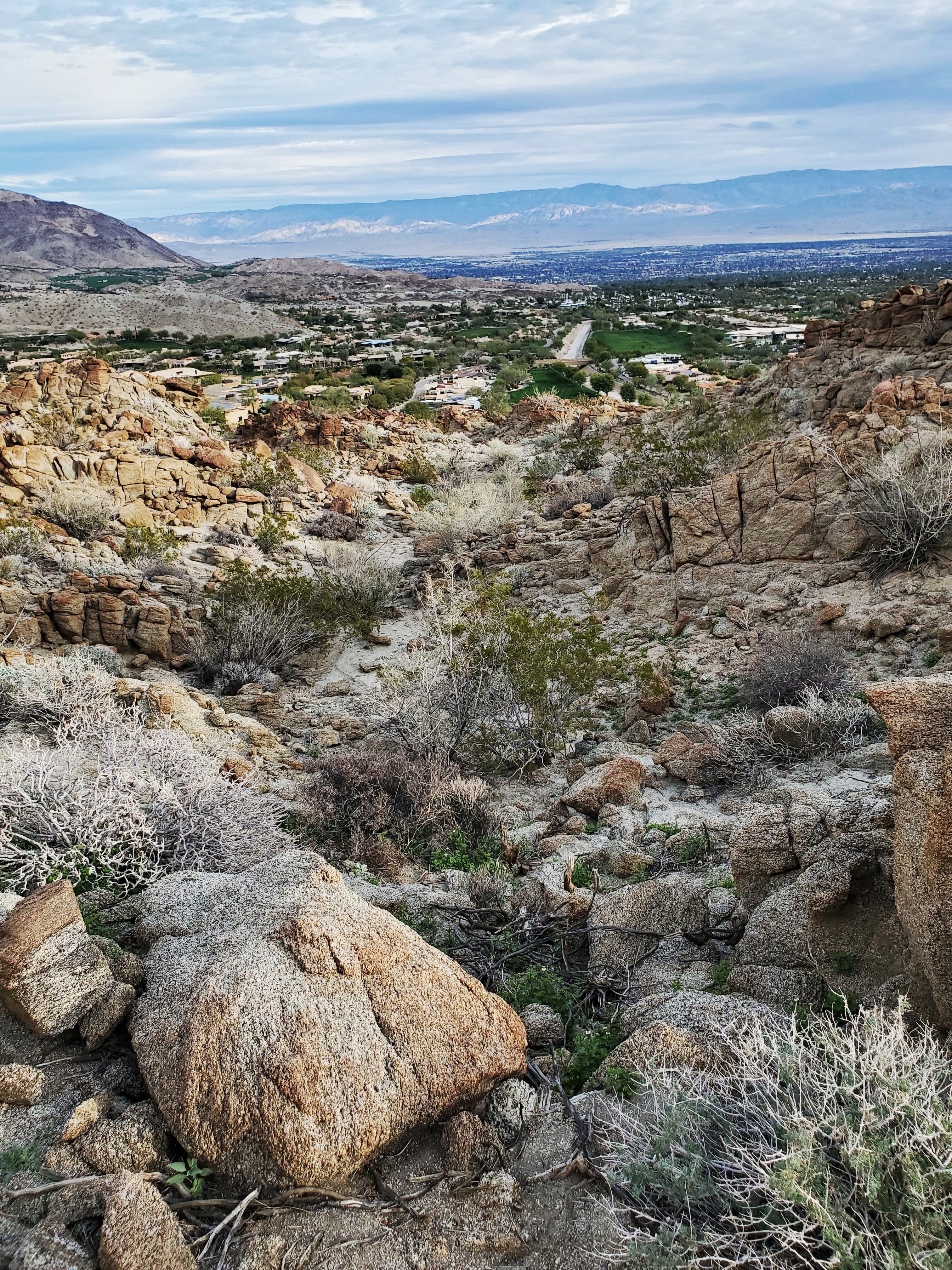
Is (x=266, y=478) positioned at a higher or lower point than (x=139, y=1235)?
higher

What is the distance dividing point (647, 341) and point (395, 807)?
54.0 meters

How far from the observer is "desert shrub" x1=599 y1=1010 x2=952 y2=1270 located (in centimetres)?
216

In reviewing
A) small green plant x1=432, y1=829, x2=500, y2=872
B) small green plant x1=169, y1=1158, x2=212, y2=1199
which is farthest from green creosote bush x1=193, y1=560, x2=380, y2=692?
small green plant x1=169, y1=1158, x2=212, y2=1199

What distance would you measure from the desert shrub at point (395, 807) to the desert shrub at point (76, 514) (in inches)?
373

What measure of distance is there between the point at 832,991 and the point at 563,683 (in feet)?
19.4

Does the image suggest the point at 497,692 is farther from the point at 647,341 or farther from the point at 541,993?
the point at 647,341

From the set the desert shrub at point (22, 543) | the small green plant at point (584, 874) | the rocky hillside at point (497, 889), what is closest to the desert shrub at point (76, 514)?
the rocky hillside at point (497, 889)

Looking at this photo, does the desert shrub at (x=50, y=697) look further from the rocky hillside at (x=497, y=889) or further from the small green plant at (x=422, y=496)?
the small green plant at (x=422, y=496)

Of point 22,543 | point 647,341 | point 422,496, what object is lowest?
point 422,496

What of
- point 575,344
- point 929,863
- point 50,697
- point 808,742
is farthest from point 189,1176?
point 575,344

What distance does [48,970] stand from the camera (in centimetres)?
328

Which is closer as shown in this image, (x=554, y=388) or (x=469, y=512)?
(x=469, y=512)

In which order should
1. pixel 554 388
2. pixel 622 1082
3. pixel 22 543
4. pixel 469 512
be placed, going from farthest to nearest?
pixel 554 388, pixel 469 512, pixel 22 543, pixel 622 1082

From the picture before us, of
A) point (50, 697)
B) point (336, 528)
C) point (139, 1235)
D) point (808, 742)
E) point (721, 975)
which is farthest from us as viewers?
point (336, 528)
